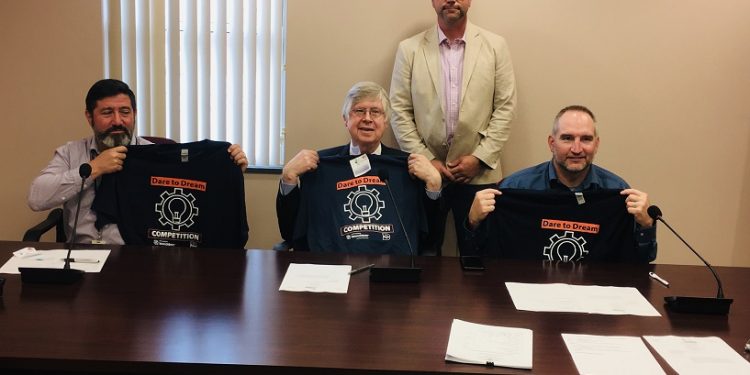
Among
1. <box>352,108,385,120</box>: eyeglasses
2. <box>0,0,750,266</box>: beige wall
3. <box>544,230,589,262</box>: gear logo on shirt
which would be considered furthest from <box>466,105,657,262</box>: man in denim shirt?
<box>0,0,750,266</box>: beige wall

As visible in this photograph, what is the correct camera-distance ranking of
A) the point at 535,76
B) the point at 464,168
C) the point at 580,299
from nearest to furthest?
1. the point at 580,299
2. the point at 464,168
3. the point at 535,76

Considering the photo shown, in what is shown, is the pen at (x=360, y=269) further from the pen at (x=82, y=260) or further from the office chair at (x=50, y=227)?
the office chair at (x=50, y=227)

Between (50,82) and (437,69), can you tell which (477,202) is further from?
(50,82)

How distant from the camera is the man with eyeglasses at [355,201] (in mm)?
2533

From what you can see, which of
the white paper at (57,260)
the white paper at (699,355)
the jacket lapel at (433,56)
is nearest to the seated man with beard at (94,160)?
the white paper at (57,260)

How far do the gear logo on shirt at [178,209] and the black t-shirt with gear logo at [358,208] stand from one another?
0.47m

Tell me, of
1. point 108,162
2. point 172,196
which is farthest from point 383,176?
point 108,162

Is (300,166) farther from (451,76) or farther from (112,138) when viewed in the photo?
(451,76)

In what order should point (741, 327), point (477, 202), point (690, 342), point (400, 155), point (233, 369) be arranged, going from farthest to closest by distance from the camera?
point (400, 155), point (477, 202), point (741, 327), point (690, 342), point (233, 369)

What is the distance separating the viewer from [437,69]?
3307 mm

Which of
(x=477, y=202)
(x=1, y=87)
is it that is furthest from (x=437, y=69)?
(x=1, y=87)

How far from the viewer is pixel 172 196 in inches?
103

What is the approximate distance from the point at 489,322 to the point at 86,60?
2.95 m

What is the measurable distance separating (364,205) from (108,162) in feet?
3.52
